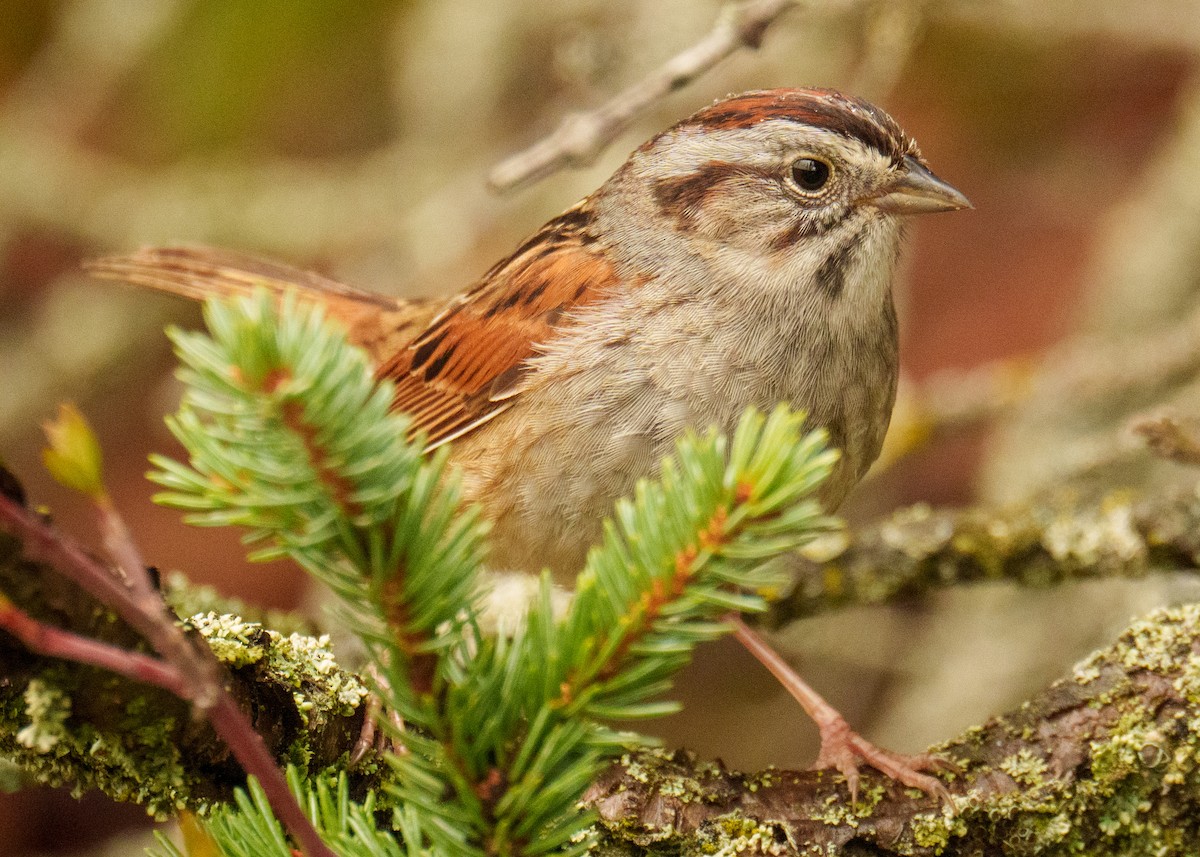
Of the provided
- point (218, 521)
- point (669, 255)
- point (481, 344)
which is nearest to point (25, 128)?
point (481, 344)

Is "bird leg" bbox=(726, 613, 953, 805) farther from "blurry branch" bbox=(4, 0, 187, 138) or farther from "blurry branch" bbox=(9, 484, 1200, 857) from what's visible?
"blurry branch" bbox=(4, 0, 187, 138)

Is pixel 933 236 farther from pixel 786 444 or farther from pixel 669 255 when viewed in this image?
pixel 786 444

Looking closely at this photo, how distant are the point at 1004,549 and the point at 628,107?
3.73 ft

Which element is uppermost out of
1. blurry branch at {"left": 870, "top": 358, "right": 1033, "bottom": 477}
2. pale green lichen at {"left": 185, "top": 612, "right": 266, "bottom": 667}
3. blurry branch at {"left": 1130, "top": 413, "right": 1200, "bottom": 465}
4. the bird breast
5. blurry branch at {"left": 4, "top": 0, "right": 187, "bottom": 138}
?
blurry branch at {"left": 4, "top": 0, "right": 187, "bottom": 138}

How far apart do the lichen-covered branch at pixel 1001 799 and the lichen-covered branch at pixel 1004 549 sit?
626 mm

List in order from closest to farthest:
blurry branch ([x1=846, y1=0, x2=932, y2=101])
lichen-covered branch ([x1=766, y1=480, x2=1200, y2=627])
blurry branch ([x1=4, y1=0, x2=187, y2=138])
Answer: lichen-covered branch ([x1=766, y1=480, x2=1200, y2=627])
blurry branch ([x1=846, y1=0, x2=932, y2=101])
blurry branch ([x1=4, y1=0, x2=187, y2=138])

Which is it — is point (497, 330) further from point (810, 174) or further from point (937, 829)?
point (937, 829)

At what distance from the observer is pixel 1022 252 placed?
198 inches

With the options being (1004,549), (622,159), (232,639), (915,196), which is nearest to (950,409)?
(1004,549)

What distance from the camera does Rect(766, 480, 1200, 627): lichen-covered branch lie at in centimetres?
235

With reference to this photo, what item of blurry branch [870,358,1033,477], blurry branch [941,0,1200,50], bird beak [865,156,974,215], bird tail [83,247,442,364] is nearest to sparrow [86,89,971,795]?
bird beak [865,156,974,215]

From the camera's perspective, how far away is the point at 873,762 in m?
1.90

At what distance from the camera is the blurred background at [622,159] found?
3432mm

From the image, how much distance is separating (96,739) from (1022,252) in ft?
14.7
